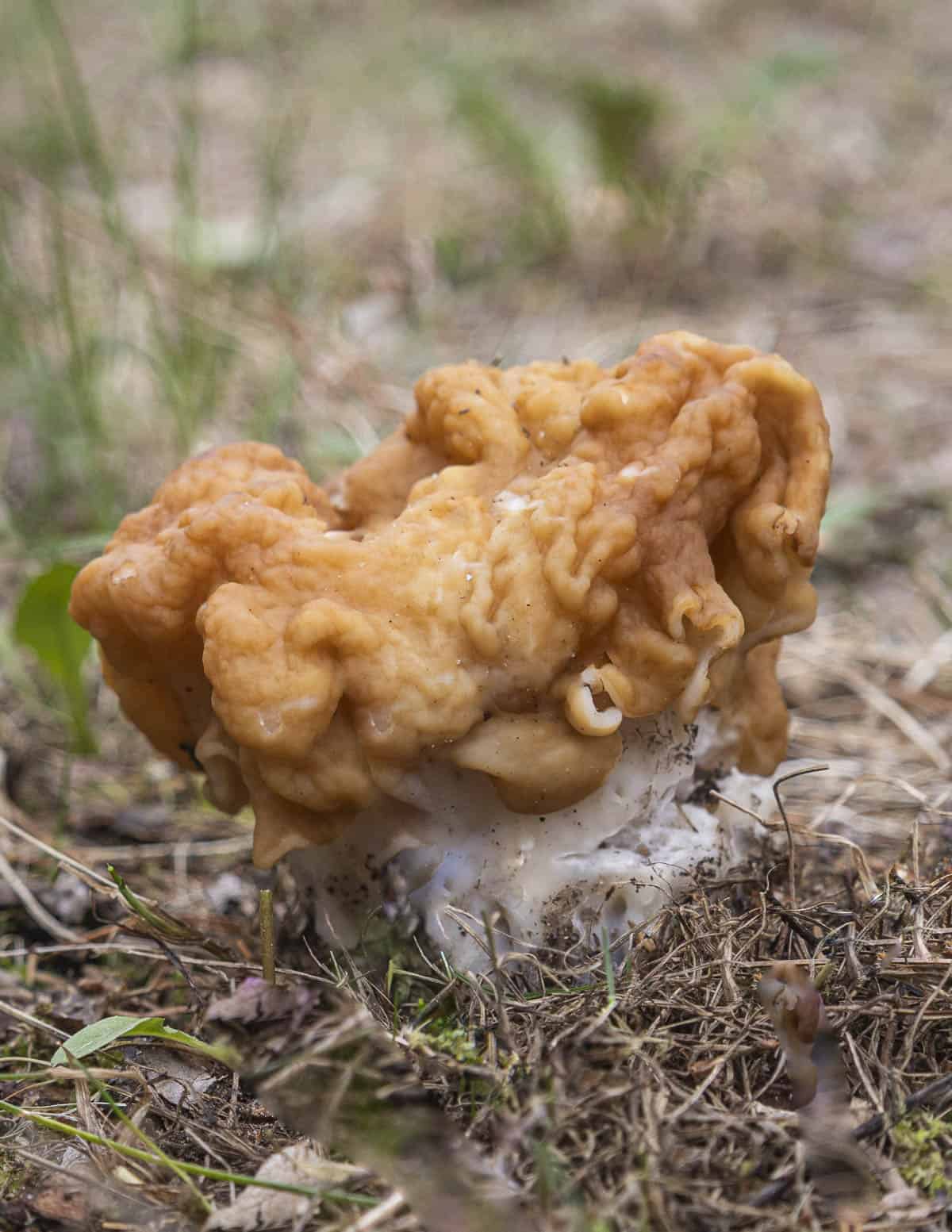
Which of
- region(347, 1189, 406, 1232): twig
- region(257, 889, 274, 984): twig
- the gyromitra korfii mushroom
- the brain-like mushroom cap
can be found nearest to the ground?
region(347, 1189, 406, 1232): twig

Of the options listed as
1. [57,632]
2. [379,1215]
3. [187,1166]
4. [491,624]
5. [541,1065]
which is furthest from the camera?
[57,632]

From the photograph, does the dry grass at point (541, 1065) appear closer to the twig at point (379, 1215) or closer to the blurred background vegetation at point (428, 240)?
the twig at point (379, 1215)

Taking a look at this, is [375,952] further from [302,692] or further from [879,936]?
[879,936]

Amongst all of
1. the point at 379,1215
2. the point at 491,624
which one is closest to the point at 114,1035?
the point at 379,1215

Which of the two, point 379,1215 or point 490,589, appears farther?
point 490,589

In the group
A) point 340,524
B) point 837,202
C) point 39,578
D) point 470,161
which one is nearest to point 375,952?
point 340,524

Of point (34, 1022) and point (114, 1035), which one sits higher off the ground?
point (114, 1035)

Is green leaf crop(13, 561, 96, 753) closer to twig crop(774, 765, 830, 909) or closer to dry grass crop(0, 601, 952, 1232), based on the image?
dry grass crop(0, 601, 952, 1232)

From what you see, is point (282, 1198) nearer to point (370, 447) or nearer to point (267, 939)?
point (267, 939)
